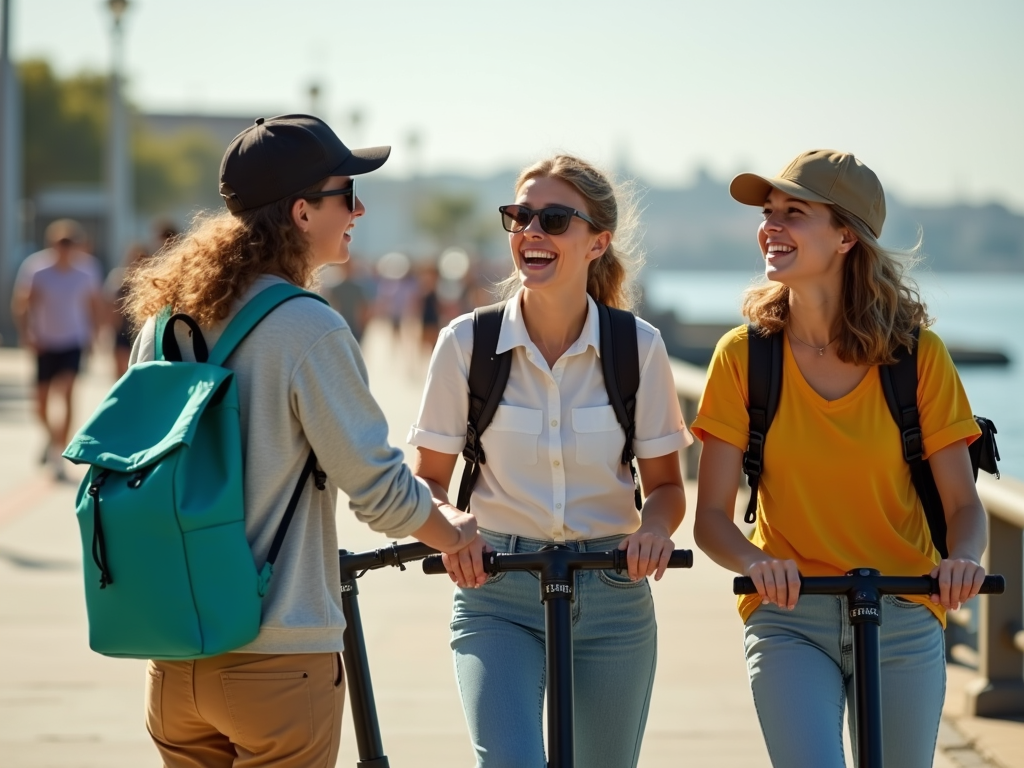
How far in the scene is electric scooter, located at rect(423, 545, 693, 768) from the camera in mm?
2836

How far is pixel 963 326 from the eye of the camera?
9419 cm

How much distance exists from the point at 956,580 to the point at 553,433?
0.99 meters

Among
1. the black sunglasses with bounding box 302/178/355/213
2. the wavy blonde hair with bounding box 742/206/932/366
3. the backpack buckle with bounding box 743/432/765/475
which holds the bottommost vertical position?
the backpack buckle with bounding box 743/432/765/475

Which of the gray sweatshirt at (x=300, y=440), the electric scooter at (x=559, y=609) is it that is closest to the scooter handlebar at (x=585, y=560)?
the electric scooter at (x=559, y=609)

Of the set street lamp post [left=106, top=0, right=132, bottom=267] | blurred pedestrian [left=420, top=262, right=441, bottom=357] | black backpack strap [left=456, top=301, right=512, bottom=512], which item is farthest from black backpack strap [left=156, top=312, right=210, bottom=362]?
street lamp post [left=106, top=0, right=132, bottom=267]

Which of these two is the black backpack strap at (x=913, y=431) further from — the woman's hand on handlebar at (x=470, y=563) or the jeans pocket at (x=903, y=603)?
the woman's hand on handlebar at (x=470, y=563)

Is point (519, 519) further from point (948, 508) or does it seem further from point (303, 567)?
point (948, 508)

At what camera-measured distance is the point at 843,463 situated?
329 centimetres

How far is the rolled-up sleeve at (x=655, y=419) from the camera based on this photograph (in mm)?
3473

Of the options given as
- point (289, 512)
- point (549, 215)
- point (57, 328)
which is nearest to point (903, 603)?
point (549, 215)

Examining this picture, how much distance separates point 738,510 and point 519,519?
6886mm

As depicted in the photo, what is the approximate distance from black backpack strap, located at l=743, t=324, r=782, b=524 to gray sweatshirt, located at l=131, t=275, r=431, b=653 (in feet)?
3.18

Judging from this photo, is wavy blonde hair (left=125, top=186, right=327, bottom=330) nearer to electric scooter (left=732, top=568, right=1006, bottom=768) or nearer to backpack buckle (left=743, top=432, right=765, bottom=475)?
backpack buckle (left=743, top=432, right=765, bottom=475)

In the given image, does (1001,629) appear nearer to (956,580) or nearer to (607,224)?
(956,580)
